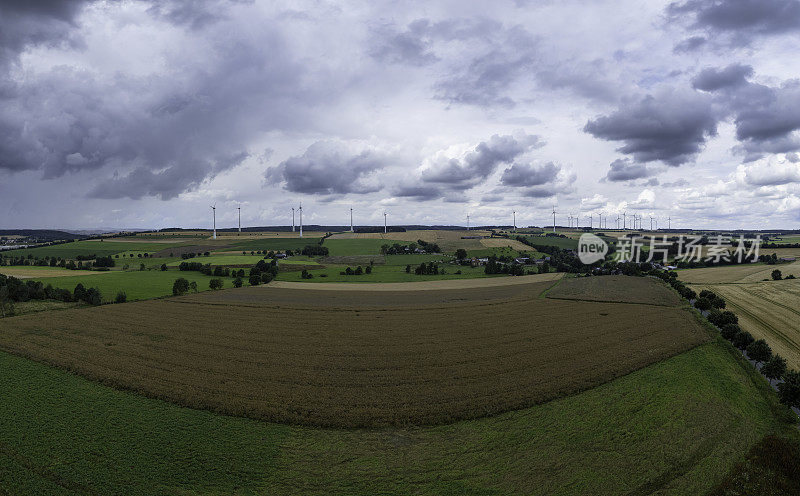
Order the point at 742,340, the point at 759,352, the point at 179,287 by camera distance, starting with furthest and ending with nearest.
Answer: the point at 179,287 → the point at 742,340 → the point at 759,352

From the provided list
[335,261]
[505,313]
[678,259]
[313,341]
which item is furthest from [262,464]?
[678,259]

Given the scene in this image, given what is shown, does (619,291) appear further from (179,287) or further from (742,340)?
(179,287)

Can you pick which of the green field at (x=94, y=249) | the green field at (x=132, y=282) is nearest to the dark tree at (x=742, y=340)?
the green field at (x=132, y=282)

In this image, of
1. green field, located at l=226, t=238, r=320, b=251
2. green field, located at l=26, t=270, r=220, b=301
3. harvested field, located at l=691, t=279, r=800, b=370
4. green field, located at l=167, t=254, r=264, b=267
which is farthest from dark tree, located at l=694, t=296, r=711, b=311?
green field, located at l=226, t=238, r=320, b=251

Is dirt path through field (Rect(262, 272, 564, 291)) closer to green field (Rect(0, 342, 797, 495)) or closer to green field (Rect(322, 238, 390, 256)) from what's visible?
green field (Rect(0, 342, 797, 495))

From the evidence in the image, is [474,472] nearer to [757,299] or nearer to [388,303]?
[388,303]

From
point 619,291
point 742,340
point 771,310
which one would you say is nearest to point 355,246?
point 619,291
